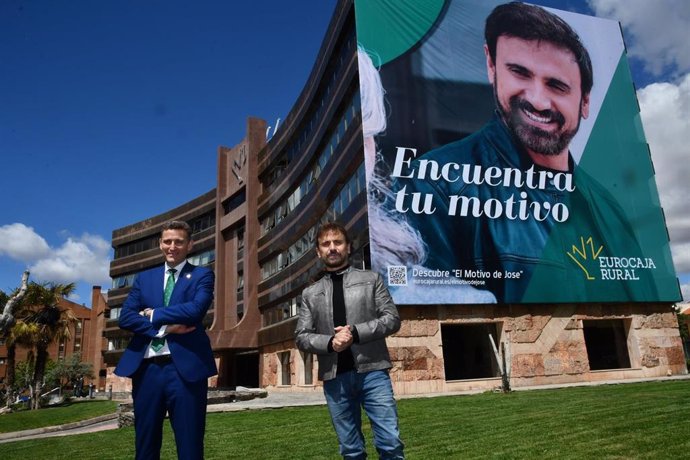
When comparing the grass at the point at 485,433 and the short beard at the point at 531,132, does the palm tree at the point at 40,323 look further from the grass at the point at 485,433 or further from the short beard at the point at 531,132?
the short beard at the point at 531,132

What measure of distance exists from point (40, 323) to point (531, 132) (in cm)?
3099

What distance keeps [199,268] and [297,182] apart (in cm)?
3123

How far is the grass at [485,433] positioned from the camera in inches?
246

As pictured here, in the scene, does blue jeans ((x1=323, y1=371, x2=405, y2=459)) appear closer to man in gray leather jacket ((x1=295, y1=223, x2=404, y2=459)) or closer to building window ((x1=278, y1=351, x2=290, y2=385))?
man in gray leather jacket ((x1=295, y1=223, x2=404, y2=459))

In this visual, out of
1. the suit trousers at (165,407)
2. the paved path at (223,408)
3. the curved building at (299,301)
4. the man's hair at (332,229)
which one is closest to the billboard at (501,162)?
the curved building at (299,301)

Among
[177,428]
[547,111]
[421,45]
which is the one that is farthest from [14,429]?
[547,111]

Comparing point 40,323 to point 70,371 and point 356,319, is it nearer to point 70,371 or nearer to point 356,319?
point 356,319

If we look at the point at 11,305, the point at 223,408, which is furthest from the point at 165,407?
the point at 11,305

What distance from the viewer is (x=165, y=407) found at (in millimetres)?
3842

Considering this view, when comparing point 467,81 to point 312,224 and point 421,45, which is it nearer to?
point 421,45

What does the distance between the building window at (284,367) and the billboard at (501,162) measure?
49.2ft

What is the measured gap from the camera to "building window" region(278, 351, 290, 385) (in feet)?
106

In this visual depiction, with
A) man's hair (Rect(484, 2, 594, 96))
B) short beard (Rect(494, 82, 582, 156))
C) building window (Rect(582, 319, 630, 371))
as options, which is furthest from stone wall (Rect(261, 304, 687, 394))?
man's hair (Rect(484, 2, 594, 96))

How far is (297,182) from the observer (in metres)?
35.4
